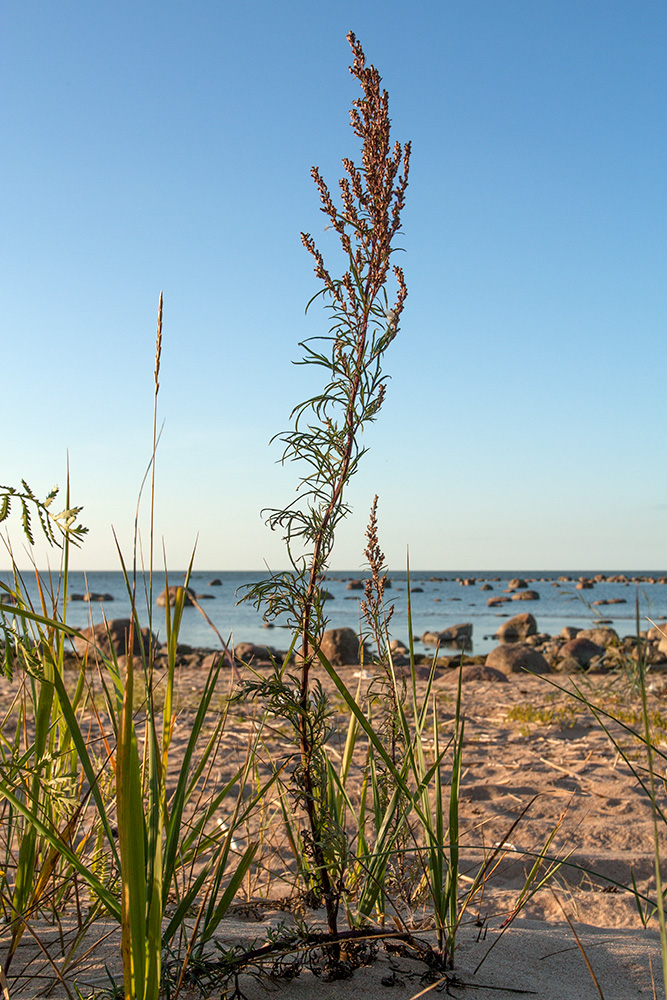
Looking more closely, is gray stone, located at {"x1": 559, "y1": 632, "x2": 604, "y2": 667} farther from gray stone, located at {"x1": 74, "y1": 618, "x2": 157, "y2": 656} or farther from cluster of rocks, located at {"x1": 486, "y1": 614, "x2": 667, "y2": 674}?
gray stone, located at {"x1": 74, "y1": 618, "x2": 157, "y2": 656}

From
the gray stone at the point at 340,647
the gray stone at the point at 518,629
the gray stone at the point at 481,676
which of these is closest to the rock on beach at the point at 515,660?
the gray stone at the point at 481,676

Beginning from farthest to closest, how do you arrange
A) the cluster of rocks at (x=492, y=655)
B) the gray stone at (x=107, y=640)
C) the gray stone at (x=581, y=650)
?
the gray stone at (x=581, y=650) < the cluster of rocks at (x=492, y=655) < the gray stone at (x=107, y=640)

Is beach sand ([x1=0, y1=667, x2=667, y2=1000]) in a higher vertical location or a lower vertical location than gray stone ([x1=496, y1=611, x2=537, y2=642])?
higher

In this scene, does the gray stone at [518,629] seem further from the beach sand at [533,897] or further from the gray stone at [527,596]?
the gray stone at [527,596]

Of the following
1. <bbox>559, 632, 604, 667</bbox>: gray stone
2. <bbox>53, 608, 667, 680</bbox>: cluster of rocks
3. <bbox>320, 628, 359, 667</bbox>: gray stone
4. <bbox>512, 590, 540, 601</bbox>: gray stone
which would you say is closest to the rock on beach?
<bbox>53, 608, 667, 680</bbox>: cluster of rocks

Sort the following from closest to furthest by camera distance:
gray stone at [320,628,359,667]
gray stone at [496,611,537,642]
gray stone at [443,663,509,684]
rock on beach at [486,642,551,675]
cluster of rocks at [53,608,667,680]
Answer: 1. gray stone at [443,663,509,684]
2. cluster of rocks at [53,608,667,680]
3. rock on beach at [486,642,551,675]
4. gray stone at [320,628,359,667]
5. gray stone at [496,611,537,642]

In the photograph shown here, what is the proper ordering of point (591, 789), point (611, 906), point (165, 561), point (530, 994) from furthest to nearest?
point (591, 789), point (611, 906), point (165, 561), point (530, 994)

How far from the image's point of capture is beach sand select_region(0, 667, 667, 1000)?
161 cm

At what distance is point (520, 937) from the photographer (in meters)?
2.00

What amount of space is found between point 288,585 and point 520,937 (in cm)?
130

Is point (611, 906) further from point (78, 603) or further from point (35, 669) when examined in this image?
point (78, 603)

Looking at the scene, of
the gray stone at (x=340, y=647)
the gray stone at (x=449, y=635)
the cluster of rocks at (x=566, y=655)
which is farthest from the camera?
the gray stone at (x=449, y=635)

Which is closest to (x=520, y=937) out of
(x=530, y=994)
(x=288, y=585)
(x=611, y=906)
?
(x=530, y=994)

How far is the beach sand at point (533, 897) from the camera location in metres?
1.61
